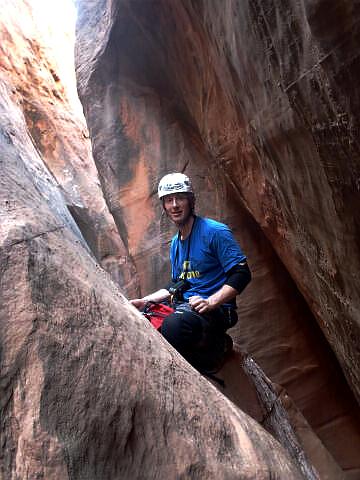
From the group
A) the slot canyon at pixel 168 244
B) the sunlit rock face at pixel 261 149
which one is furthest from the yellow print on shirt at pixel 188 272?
the sunlit rock face at pixel 261 149

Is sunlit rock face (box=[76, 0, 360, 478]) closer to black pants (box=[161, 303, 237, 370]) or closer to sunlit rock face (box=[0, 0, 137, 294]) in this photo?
black pants (box=[161, 303, 237, 370])

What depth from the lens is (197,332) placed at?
3.17 meters

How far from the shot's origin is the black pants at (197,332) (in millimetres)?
3119

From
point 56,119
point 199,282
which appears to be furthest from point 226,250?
point 56,119

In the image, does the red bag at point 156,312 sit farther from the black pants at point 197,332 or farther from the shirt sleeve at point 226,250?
the shirt sleeve at point 226,250

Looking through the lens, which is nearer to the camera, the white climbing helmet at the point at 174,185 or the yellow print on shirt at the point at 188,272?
the yellow print on shirt at the point at 188,272

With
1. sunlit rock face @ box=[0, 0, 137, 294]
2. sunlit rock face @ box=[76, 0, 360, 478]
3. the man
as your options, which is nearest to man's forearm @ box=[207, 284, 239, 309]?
the man

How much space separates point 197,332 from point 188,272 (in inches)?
18.8

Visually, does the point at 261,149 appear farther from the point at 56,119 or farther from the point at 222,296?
the point at 56,119

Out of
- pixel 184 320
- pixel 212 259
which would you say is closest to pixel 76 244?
pixel 184 320

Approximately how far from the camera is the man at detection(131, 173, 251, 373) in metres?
3.15

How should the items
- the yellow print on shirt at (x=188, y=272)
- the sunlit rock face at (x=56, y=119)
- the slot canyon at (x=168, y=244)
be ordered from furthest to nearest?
1. the sunlit rock face at (x=56, y=119)
2. the yellow print on shirt at (x=188, y=272)
3. the slot canyon at (x=168, y=244)

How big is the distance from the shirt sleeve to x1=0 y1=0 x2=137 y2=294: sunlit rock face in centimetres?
511

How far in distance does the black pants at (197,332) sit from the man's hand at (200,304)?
44 mm
